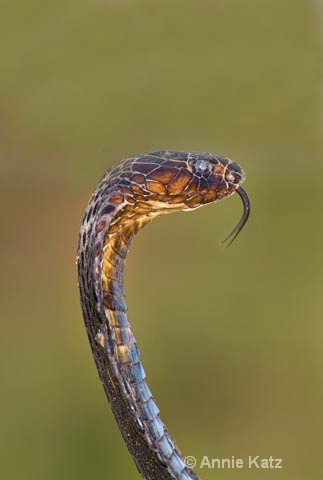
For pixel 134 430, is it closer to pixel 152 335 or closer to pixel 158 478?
pixel 158 478

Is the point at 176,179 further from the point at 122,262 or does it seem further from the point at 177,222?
the point at 177,222

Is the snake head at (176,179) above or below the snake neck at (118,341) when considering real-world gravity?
above

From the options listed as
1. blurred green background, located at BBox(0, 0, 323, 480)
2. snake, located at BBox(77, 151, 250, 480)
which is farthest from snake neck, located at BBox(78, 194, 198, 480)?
blurred green background, located at BBox(0, 0, 323, 480)

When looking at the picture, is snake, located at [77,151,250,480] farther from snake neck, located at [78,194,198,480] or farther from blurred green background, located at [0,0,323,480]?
blurred green background, located at [0,0,323,480]

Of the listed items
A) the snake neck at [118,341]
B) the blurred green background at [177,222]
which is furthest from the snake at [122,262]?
the blurred green background at [177,222]

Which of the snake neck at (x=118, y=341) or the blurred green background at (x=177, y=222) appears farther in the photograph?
the blurred green background at (x=177, y=222)

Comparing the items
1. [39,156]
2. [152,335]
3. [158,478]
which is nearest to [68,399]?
[152,335]

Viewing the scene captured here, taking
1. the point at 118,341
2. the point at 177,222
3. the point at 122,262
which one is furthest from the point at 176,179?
the point at 177,222

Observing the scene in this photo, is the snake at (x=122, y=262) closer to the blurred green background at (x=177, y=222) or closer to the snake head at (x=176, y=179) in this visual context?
the snake head at (x=176, y=179)
